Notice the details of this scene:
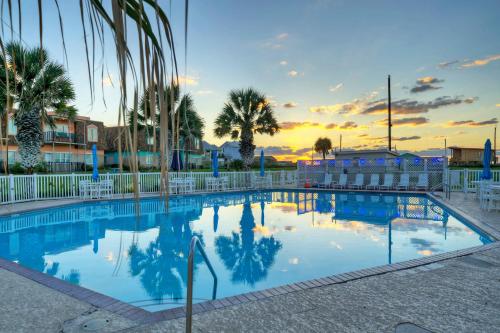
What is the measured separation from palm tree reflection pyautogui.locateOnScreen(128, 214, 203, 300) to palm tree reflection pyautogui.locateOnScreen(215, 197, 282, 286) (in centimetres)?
68

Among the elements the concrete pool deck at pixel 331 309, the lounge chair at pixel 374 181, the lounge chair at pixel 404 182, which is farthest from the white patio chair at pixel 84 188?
the lounge chair at pixel 404 182

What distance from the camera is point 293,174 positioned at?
2155 cm

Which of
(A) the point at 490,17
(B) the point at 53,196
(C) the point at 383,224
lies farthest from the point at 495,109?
(B) the point at 53,196

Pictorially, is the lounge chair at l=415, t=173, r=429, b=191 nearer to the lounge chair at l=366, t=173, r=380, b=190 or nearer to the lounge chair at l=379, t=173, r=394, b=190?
the lounge chair at l=379, t=173, r=394, b=190

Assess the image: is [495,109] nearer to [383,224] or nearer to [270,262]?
[383,224]

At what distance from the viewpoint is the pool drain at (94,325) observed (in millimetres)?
2574

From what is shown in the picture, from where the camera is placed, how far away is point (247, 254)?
20.3 feet

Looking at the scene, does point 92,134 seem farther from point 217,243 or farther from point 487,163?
point 487,163

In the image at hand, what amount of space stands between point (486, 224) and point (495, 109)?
936cm

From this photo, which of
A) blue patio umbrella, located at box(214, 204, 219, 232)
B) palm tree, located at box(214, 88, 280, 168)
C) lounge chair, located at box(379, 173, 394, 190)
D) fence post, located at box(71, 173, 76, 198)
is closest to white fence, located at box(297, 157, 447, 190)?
lounge chair, located at box(379, 173, 394, 190)

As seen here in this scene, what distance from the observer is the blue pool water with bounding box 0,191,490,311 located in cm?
479

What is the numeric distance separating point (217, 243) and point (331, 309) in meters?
4.37

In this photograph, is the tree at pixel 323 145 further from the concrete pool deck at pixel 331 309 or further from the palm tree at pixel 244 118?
the concrete pool deck at pixel 331 309

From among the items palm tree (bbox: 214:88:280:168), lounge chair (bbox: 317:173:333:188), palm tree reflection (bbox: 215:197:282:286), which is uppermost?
palm tree (bbox: 214:88:280:168)
